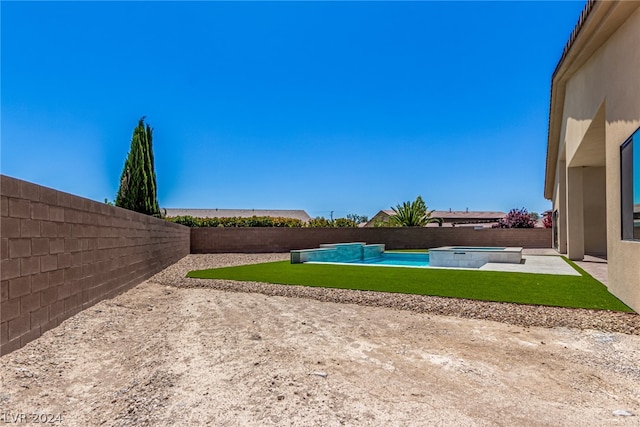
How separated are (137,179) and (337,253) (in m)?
10.7

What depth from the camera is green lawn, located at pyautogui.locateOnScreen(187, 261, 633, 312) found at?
6.56 m

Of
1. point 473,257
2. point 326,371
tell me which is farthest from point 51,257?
point 473,257

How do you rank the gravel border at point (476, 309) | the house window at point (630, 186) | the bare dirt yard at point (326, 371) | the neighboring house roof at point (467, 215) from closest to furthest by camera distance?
the bare dirt yard at point (326, 371)
the gravel border at point (476, 309)
the house window at point (630, 186)
the neighboring house roof at point (467, 215)

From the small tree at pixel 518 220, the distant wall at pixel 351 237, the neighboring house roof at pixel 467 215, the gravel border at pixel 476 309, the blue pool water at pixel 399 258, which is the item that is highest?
the neighboring house roof at pixel 467 215

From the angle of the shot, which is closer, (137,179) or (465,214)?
(137,179)

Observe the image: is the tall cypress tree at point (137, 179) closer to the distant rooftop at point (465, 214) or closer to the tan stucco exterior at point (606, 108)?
the tan stucco exterior at point (606, 108)

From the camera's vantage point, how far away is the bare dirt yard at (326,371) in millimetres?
2691

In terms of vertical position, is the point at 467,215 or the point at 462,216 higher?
the point at 467,215

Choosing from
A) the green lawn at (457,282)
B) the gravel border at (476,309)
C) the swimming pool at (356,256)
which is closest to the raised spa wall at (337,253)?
the swimming pool at (356,256)

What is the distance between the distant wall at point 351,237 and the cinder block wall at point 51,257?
13.0 m

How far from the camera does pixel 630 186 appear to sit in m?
5.86

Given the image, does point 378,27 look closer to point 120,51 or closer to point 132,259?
point 120,51

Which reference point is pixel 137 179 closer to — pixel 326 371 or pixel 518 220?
pixel 326 371

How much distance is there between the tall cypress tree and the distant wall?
3.78m
